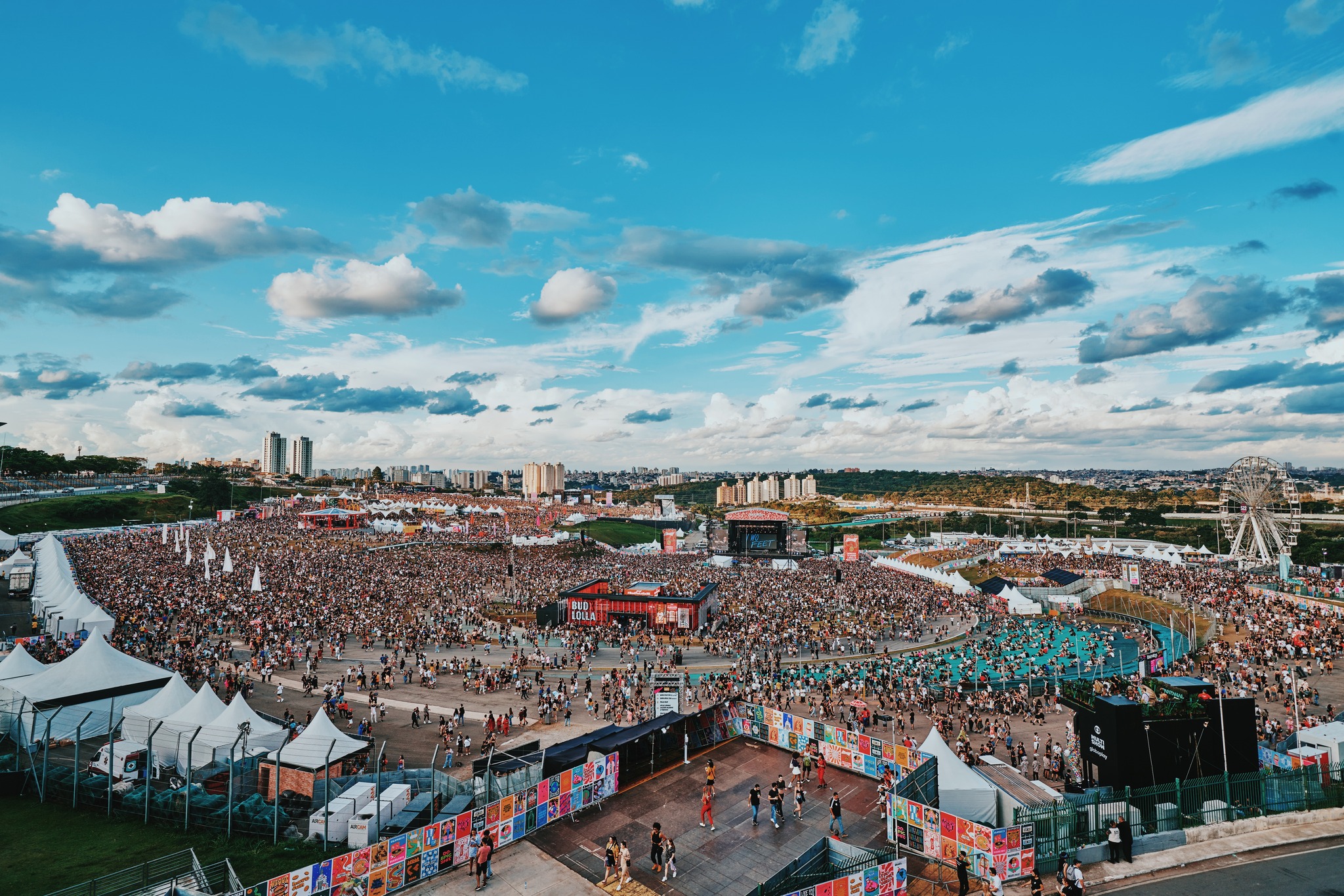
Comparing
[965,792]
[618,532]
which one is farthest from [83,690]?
[618,532]

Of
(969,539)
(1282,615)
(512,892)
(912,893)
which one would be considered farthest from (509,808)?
(969,539)

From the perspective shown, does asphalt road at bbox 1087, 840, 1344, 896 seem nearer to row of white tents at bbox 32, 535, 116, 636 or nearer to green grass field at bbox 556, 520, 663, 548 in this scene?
row of white tents at bbox 32, 535, 116, 636

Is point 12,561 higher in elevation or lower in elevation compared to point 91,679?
higher

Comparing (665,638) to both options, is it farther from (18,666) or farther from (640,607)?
(18,666)

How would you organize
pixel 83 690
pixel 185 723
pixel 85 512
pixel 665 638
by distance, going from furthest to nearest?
pixel 85 512
pixel 665 638
pixel 83 690
pixel 185 723

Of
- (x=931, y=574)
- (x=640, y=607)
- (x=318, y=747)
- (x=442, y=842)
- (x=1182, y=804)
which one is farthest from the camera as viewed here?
(x=931, y=574)

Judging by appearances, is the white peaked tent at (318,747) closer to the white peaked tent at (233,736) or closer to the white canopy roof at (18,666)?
the white peaked tent at (233,736)
